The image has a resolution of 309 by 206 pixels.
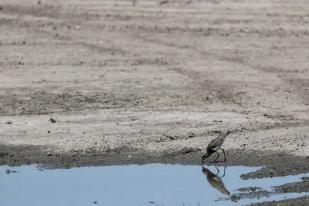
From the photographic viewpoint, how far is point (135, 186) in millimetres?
11820

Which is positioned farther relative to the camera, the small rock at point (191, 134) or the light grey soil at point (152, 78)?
the small rock at point (191, 134)

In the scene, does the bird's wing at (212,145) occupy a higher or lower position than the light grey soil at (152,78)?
higher

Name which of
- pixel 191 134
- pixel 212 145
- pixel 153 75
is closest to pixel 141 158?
pixel 212 145

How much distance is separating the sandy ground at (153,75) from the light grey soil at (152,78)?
2 cm

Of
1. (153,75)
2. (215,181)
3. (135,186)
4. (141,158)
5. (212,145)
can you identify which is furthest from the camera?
(153,75)

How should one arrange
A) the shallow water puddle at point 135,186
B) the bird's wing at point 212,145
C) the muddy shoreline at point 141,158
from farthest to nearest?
the muddy shoreline at point 141,158 → the bird's wing at point 212,145 → the shallow water puddle at point 135,186

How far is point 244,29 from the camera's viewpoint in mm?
24016

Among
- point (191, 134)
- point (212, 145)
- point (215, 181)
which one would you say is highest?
point (212, 145)

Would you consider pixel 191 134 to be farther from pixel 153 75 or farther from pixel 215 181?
pixel 153 75

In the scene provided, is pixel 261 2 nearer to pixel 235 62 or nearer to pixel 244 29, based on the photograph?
pixel 244 29

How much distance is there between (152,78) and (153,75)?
30 centimetres

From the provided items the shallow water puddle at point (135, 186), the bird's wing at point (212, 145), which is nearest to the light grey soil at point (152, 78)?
the bird's wing at point (212, 145)

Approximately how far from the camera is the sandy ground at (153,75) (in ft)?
47.1

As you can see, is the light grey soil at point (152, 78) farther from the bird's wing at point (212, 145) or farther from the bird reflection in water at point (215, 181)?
the bird reflection in water at point (215, 181)
